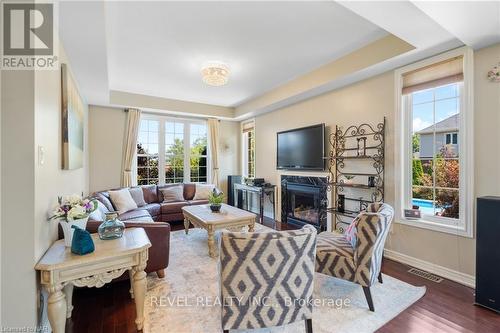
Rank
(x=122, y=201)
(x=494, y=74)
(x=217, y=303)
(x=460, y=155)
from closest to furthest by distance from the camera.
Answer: (x=217, y=303)
(x=494, y=74)
(x=460, y=155)
(x=122, y=201)

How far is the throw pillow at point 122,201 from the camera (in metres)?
4.34

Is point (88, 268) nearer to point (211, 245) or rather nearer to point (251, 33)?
point (211, 245)

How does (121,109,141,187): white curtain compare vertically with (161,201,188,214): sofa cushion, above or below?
above

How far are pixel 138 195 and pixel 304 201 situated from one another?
342 cm

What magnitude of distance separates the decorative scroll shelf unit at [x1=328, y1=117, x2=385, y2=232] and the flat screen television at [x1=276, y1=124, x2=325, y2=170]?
0.66 feet

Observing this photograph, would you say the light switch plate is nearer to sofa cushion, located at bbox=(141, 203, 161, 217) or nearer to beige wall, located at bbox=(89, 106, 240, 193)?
sofa cushion, located at bbox=(141, 203, 161, 217)

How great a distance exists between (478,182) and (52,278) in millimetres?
3781

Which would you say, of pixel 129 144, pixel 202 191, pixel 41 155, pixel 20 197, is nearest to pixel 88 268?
pixel 20 197

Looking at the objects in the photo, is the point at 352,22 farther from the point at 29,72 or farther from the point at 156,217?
the point at 156,217

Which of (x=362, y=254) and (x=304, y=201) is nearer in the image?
(x=362, y=254)

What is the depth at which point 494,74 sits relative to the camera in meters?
2.30

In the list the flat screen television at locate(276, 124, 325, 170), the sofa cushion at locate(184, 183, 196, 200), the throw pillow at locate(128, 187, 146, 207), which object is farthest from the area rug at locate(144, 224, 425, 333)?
the sofa cushion at locate(184, 183, 196, 200)

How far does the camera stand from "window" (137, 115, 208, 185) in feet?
18.4

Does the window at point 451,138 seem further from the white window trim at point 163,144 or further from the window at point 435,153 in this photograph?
the white window trim at point 163,144
